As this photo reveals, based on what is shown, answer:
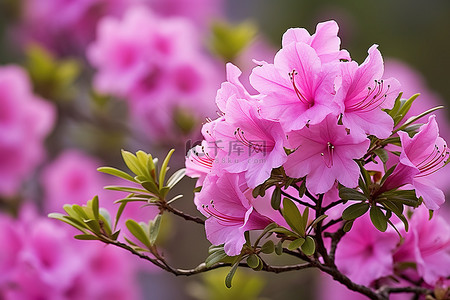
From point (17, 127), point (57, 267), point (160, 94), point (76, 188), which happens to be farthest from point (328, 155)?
point (76, 188)

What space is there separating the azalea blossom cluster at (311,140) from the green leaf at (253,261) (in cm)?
3

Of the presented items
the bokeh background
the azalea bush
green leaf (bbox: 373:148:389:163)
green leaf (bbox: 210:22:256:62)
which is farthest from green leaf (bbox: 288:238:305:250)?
green leaf (bbox: 210:22:256:62)

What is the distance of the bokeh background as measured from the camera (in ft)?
4.66

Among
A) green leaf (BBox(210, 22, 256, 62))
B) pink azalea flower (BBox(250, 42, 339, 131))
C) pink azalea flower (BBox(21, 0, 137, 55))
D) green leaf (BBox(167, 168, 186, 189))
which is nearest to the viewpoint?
pink azalea flower (BBox(250, 42, 339, 131))

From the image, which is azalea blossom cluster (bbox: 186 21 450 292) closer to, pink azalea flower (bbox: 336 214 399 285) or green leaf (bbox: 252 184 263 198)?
green leaf (bbox: 252 184 263 198)

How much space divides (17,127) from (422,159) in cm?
95

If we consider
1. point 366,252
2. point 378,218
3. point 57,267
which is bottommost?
point 57,267

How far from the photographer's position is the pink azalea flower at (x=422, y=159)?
592mm

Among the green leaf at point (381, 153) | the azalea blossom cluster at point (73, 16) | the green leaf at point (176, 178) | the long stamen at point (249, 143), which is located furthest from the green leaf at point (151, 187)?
the azalea blossom cluster at point (73, 16)

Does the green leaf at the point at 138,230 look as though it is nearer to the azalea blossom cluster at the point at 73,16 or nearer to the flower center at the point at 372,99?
the flower center at the point at 372,99

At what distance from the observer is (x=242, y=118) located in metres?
0.60

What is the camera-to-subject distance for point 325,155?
592mm

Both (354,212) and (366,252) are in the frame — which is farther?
(366,252)

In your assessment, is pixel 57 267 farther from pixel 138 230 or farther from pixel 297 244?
pixel 297 244
